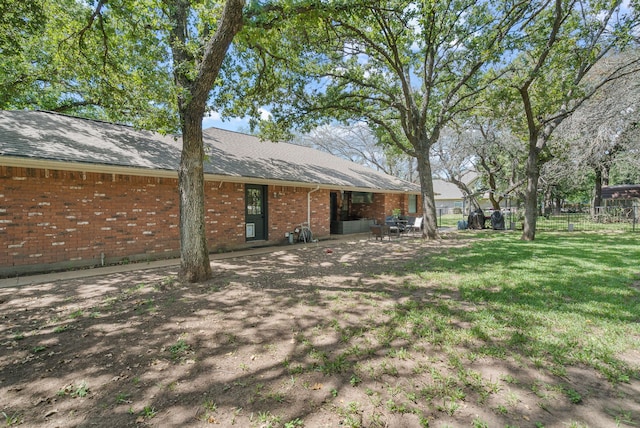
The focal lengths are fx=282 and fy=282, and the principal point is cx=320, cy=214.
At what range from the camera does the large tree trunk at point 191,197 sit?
5.91 meters

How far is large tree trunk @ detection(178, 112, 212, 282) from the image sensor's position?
19.4ft

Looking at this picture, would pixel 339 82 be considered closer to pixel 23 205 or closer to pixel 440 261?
pixel 440 261

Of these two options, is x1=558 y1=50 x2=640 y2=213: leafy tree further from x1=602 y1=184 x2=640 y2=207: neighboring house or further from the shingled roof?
the shingled roof

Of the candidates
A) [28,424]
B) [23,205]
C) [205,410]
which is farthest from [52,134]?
[205,410]

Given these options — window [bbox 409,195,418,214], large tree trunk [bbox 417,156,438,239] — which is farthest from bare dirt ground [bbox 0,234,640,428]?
window [bbox 409,195,418,214]

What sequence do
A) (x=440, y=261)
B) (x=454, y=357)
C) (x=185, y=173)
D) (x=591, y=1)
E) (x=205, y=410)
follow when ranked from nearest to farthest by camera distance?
(x=205, y=410) < (x=454, y=357) < (x=185, y=173) < (x=440, y=261) < (x=591, y=1)

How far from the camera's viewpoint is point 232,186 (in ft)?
35.2

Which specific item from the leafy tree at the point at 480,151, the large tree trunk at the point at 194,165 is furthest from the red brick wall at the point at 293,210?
the leafy tree at the point at 480,151

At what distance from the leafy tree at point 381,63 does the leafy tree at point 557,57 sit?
42.9 inches

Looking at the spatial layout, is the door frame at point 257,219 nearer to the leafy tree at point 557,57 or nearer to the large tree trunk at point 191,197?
the large tree trunk at point 191,197

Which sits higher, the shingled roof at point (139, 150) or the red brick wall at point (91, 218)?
the shingled roof at point (139, 150)

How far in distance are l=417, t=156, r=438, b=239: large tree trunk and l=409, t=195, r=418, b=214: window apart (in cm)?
795

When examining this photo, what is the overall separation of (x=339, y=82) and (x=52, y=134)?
9.60 m

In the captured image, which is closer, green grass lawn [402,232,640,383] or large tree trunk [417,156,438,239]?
green grass lawn [402,232,640,383]
